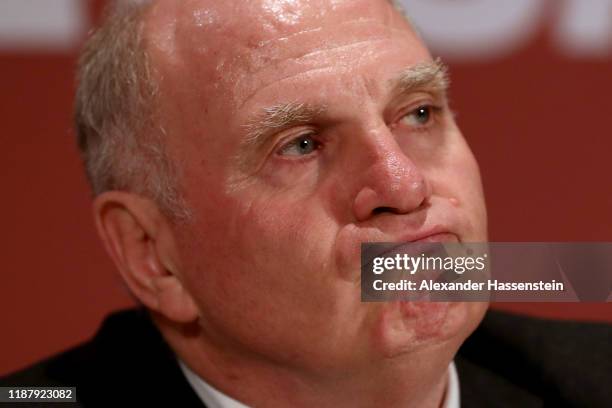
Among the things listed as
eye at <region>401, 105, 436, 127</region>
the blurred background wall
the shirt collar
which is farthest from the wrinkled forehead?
the blurred background wall

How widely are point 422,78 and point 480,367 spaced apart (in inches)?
22.7

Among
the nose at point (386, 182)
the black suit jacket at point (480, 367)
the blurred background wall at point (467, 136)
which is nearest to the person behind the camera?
the nose at point (386, 182)

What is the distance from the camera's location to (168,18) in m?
1.36

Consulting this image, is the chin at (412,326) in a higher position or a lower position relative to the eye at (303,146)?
lower

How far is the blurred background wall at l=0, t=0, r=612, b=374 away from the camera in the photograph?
6.43ft

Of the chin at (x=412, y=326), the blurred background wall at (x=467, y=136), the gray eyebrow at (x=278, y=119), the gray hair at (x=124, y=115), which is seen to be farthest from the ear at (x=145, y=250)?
the blurred background wall at (x=467, y=136)

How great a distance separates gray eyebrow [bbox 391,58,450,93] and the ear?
39 centimetres

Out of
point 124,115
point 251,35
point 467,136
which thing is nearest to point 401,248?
point 251,35

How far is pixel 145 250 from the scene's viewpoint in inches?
56.5

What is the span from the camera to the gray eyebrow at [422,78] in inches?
51.3

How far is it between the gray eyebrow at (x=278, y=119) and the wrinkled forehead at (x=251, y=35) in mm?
43

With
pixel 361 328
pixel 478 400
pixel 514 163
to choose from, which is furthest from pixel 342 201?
pixel 514 163

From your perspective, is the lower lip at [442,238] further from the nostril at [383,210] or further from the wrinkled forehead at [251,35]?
the wrinkled forehead at [251,35]

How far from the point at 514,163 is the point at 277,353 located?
906 mm
